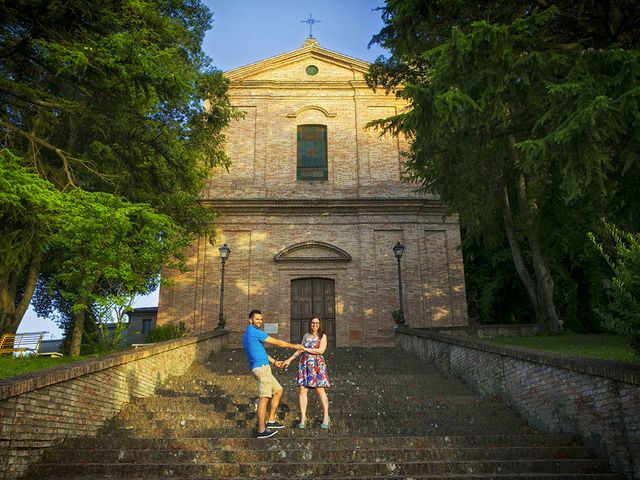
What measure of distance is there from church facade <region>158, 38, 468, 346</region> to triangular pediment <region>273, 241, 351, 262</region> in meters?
0.04

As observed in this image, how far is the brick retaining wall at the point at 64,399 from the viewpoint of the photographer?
458cm

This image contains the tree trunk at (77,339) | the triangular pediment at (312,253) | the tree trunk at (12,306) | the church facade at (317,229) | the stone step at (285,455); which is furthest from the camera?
the triangular pediment at (312,253)

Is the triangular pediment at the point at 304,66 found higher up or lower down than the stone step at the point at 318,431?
higher up

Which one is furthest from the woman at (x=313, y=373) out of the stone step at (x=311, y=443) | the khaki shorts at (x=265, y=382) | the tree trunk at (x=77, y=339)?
the tree trunk at (x=77, y=339)

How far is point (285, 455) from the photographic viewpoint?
5.06 metres

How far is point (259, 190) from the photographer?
18219 mm

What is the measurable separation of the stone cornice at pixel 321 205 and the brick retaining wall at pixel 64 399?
984 cm

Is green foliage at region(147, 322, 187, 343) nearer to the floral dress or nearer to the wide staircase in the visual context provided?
the wide staircase

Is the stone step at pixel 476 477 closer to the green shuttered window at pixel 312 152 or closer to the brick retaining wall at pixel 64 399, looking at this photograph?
the brick retaining wall at pixel 64 399

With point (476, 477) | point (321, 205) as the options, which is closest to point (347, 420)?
point (476, 477)

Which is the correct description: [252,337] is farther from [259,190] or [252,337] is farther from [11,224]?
[259,190]

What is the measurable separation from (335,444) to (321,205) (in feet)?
42.7

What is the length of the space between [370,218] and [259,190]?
14.0ft

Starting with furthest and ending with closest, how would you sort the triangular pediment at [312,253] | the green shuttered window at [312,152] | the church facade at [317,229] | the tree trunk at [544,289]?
the green shuttered window at [312,152] < the triangular pediment at [312,253] < the church facade at [317,229] < the tree trunk at [544,289]
